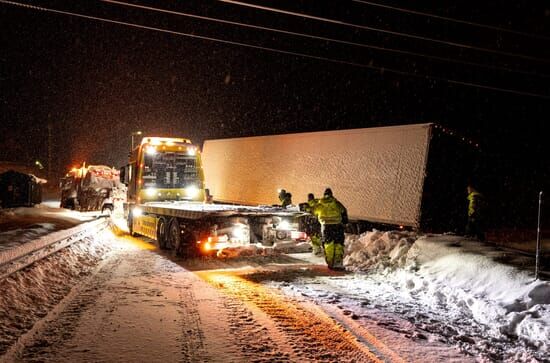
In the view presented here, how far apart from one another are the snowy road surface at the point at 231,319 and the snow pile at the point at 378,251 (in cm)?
73

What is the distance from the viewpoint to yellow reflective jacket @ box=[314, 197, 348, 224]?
35.6 feet

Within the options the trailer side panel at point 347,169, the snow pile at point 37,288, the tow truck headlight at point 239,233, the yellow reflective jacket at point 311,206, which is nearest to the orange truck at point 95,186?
the trailer side panel at point 347,169

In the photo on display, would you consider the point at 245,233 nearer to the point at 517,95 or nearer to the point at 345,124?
the point at 517,95

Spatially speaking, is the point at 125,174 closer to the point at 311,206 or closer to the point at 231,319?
the point at 311,206

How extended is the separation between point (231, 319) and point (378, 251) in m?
5.89

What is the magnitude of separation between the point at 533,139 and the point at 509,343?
997 inches

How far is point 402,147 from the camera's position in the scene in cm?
1398

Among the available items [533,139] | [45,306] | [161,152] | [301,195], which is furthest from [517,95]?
[45,306]

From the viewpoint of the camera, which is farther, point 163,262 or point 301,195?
point 301,195

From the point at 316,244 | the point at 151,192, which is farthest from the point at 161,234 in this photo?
the point at 316,244

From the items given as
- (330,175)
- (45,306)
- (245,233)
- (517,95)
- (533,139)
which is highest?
(517,95)

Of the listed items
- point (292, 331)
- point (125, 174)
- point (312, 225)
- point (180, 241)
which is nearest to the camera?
point (292, 331)

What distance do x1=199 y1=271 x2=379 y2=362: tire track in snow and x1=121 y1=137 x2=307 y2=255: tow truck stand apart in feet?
8.53

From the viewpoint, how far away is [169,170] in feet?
51.4
